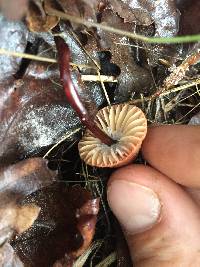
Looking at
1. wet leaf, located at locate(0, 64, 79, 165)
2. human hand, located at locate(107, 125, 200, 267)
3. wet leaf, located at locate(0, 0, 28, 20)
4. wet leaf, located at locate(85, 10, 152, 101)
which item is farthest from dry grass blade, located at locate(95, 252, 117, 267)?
wet leaf, located at locate(0, 0, 28, 20)

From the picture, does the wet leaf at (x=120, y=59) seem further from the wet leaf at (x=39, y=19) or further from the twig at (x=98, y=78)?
the wet leaf at (x=39, y=19)

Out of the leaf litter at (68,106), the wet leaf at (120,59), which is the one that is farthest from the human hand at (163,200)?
the wet leaf at (120,59)

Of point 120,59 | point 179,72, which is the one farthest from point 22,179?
point 179,72

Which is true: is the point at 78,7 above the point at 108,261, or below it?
above

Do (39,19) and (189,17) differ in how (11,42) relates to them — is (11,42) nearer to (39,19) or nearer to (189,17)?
(39,19)

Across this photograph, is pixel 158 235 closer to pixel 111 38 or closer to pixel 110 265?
pixel 110 265

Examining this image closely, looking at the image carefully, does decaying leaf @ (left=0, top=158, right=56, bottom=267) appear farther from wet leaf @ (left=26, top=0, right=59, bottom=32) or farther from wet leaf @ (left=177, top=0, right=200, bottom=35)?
wet leaf @ (left=177, top=0, right=200, bottom=35)
